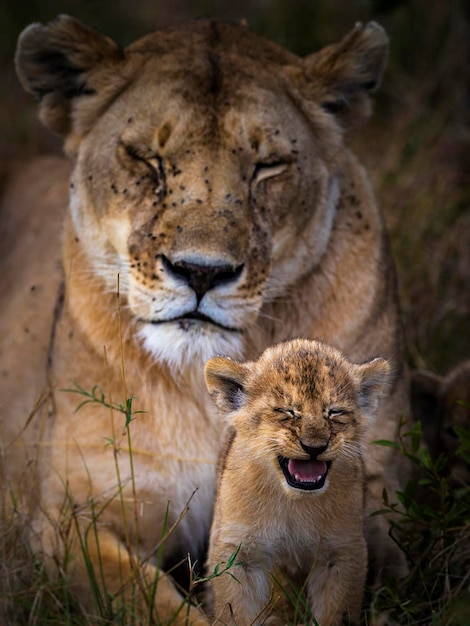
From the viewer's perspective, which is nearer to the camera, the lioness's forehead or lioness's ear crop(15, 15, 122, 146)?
the lioness's forehead

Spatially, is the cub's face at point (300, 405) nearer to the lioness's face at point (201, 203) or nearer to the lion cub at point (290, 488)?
the lion cub at point (290, 488)

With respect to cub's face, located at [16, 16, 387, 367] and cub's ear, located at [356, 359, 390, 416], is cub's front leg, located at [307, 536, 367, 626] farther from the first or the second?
cub's face, located at [16, 16, 387, 367]

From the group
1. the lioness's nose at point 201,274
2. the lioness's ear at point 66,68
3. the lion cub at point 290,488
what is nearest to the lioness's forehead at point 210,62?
the lioness's ear at point 66,68

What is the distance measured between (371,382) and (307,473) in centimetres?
33

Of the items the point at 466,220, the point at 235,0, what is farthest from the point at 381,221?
the point at 235,0

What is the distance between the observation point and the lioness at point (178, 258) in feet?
10.5

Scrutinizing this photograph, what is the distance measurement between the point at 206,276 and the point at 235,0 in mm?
5946

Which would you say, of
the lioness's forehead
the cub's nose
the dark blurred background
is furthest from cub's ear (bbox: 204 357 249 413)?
the dark blurred background

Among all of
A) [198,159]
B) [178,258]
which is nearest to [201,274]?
[178,258]

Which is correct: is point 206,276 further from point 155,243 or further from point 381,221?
point 381,221

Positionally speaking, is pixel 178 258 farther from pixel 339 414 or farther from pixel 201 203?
pixel 339 414

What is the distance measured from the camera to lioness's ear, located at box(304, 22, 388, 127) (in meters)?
3.62

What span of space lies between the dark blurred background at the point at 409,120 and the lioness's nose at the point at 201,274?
6.44ft

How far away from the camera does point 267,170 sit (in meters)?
3.41
